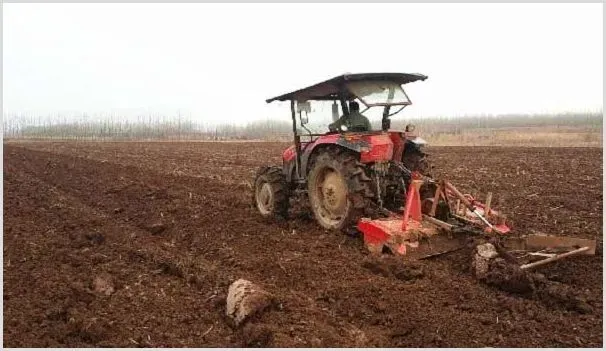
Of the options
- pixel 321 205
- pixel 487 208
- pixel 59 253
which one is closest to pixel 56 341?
pixel 59 253

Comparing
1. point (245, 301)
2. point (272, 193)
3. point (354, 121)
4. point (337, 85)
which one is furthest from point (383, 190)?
point (245, 301)

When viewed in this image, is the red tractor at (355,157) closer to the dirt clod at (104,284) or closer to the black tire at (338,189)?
the black tire at (338,189)

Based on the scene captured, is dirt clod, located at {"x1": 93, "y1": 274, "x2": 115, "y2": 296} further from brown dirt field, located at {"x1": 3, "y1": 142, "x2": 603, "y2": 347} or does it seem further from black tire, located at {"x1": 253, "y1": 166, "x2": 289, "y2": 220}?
black tire, located at {"x1": 253, "y1": 166, "x2": 289, "y2": 220}

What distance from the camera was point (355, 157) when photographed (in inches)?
270

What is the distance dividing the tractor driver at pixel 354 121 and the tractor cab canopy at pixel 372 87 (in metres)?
0.16

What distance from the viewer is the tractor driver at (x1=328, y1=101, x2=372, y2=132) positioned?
750 centimetres

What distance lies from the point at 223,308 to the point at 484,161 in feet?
47.4

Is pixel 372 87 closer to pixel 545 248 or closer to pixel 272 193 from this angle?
pixel 272 193

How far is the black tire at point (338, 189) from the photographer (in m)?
6.61

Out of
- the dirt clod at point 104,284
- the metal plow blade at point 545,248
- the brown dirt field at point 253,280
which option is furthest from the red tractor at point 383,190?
the dirt clod at point 104,284

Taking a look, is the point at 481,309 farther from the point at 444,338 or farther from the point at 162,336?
the point at 162,336

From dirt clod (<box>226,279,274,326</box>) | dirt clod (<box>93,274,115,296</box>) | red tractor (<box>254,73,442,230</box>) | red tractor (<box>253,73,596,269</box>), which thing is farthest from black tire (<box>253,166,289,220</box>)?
dirt clod (<box>226,279,274,326</box>)

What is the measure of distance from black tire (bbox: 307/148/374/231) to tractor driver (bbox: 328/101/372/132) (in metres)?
0.52

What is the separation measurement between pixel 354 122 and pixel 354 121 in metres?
0.01
